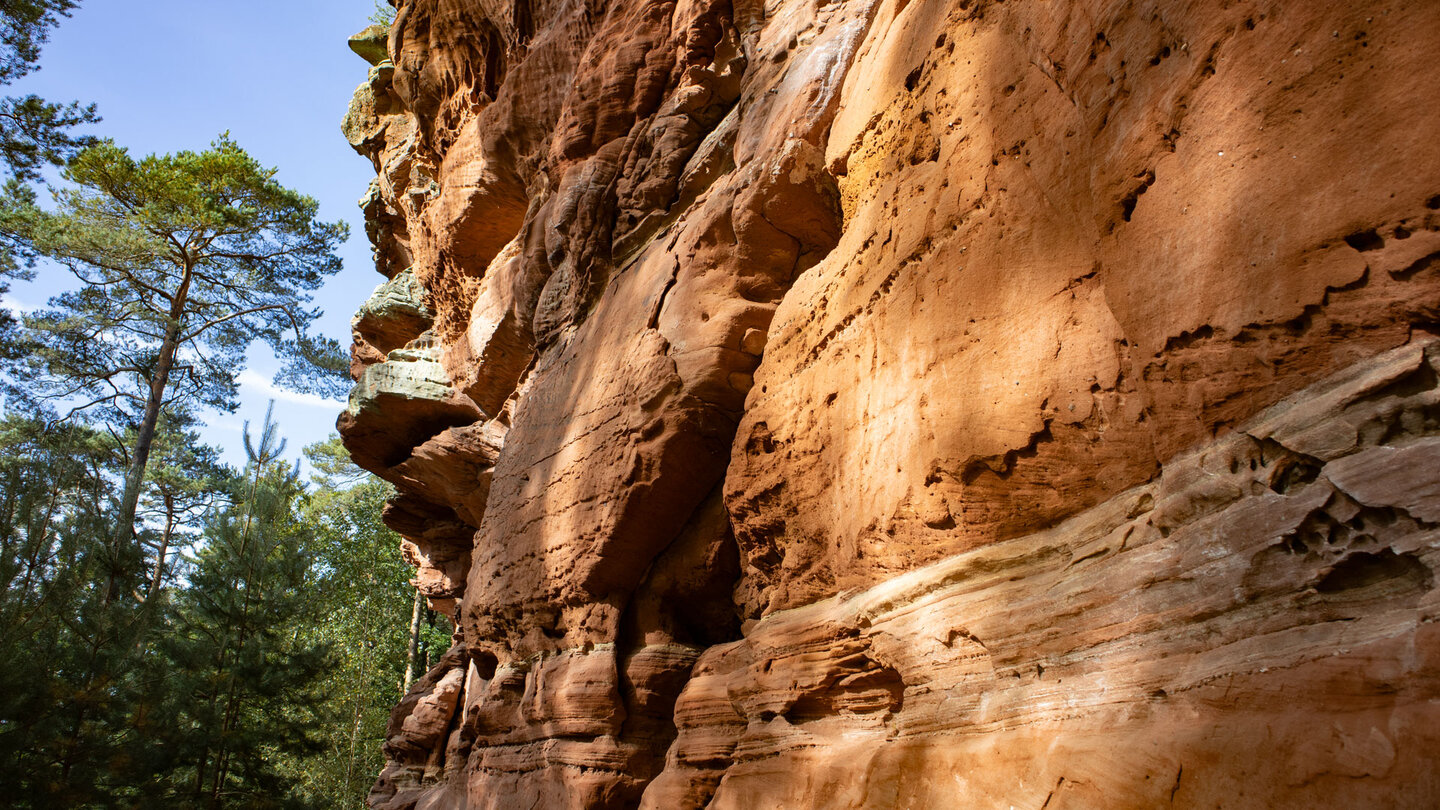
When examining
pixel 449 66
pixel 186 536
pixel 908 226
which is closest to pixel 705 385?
pixel 908 226

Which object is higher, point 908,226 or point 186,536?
point 186,536

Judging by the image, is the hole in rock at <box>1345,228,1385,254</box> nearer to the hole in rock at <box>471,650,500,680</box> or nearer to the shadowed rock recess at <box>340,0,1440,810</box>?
the shadowed rock recess at <box>340,0,1440,810</box>

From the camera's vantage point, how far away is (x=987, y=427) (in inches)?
134

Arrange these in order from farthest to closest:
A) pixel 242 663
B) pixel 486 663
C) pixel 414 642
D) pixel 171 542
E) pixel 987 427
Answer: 1. pixel 171 542
2. pixel 414 642
3. pixel 242 663
4. pixel 486 663
5. pixel 987 427

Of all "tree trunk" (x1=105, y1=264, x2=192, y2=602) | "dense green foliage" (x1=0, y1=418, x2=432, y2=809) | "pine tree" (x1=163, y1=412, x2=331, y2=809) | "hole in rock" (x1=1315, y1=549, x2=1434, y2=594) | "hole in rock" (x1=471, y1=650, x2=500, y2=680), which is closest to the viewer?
"hole in rock" (x1=1315, y1=549, x2=1434, y2=594)

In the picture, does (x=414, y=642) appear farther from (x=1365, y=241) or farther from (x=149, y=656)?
(x=1365, y=241)

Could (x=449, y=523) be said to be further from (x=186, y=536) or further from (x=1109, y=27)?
(x=186, y=536)

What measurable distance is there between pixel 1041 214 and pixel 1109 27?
740 millimetres

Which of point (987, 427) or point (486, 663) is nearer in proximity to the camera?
point (987, 427)

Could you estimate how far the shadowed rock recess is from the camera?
2.22 metres

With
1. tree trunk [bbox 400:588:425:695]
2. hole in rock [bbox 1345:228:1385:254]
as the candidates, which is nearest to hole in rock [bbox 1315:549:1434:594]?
hole in rock [bbox 1345:228:1385:254]

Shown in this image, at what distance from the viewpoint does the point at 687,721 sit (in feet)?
18.3

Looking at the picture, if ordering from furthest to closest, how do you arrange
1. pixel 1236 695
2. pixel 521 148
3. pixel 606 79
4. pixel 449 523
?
pixel 449 523, pixel 521 148, pixel 606 79, pixel 1236 695

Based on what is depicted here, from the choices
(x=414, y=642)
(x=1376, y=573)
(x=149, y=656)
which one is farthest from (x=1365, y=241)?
(x=414, y=642)
